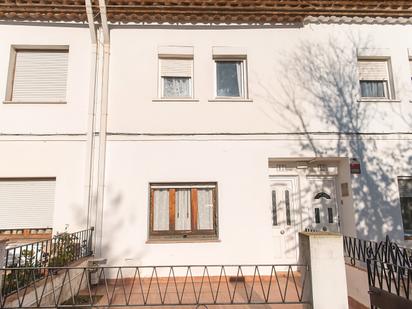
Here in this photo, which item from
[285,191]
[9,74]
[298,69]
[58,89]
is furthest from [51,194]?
[298,69]

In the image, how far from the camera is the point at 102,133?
23.5 ft

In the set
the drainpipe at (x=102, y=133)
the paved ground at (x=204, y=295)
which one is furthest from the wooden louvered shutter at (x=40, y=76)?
the paved ground at (x=204, y=295)

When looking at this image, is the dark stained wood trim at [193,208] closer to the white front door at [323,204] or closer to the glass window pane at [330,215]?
the white front door at [323,204]

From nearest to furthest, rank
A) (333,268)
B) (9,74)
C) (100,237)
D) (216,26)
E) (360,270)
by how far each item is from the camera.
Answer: (333,268), (360,270), (100,237), (9,74), (216,26)

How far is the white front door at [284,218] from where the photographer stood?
7.45 m

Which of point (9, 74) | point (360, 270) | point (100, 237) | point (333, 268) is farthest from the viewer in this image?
point (9, 74)

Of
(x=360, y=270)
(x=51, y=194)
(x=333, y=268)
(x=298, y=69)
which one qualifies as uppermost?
(x=298, y=69)

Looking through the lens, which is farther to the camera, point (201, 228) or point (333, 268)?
point (201, 228)

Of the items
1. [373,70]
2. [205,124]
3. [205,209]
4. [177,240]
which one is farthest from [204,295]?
[373,70]

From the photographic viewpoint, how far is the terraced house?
7.03 meters

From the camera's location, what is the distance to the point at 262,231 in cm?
708

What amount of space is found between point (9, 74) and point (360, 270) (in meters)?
8.62

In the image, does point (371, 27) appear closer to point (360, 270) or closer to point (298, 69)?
point (298, 69)

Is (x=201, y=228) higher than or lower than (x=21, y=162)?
lower
